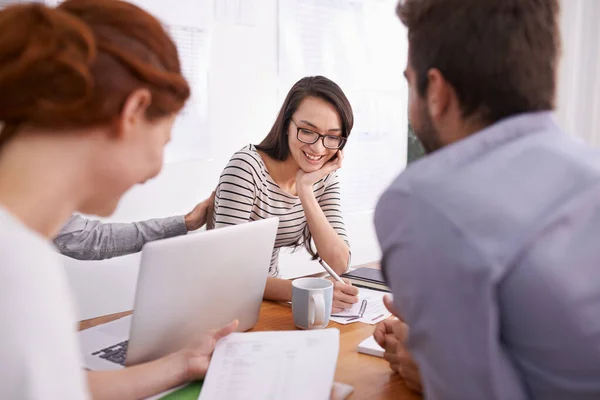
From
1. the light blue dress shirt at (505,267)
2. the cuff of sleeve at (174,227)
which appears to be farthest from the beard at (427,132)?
the cuff of sleeve at (174,227)

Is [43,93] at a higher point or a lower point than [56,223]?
higher

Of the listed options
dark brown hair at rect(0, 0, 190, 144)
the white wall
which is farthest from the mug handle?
the white wall

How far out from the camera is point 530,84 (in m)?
0.82

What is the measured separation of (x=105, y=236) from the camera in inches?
70.4

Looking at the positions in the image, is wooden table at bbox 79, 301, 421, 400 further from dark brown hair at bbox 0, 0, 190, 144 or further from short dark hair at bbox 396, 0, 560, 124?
dark brown hair at bbox 0, 0, 190, 144

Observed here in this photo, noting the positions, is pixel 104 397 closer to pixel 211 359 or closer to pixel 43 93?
pixel 211 359

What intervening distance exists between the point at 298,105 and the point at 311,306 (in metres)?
0.89

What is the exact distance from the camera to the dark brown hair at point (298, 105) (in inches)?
75.4

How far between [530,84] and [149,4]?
6.21 feet

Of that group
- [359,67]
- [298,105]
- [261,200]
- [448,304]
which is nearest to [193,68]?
[298,105]

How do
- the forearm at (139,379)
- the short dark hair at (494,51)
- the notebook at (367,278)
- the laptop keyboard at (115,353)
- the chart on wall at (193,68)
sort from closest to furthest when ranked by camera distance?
the short dark hair at (494,51)
the forearm at (139,379)
the laptop keyboard at (115,353)
the notebook at (367,278)
the chart on wall at (193,68)

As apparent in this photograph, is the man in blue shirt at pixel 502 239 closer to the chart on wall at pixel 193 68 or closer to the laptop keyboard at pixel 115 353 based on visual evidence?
the laptop keyboard at pixel 115 353

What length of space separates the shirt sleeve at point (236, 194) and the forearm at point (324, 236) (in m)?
0.20

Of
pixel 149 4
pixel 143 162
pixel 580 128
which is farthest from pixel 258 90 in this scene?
pixel 143 162
